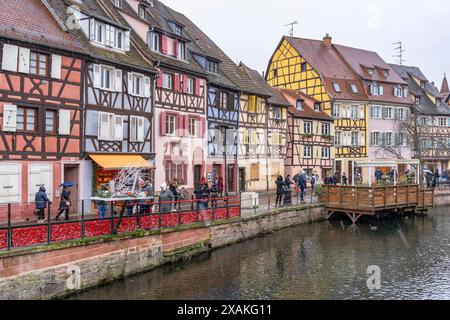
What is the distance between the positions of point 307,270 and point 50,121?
11835mm

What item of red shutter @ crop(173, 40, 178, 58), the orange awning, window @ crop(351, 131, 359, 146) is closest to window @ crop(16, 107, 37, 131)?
the orange awning

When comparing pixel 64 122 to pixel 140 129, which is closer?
pixel 64 122

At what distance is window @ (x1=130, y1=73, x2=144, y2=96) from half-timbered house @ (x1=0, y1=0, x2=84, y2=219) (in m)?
3.55

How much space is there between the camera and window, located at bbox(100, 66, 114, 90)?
73.8 ft

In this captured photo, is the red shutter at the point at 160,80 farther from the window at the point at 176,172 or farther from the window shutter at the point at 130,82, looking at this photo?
the window at the point at 176,172

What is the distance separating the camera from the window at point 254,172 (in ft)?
118

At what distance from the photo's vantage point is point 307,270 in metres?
17.4

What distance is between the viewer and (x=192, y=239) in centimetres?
1905

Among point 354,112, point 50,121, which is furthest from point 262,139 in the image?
point 50,121

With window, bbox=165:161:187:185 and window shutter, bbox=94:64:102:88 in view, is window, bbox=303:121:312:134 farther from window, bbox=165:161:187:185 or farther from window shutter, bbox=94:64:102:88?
window shutter, bbox=94:64:102:88

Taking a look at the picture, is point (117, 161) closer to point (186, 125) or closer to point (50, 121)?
point (50, 121)

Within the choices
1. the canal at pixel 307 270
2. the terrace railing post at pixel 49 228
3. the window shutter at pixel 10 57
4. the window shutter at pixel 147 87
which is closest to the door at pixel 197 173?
the window shutter at pixel 147 87

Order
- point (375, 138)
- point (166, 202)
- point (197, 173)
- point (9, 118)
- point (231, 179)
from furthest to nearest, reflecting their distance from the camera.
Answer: point (375, 138) < point (231, 179) < point (197, 173) < point (9, 118) < point (166, 202)
